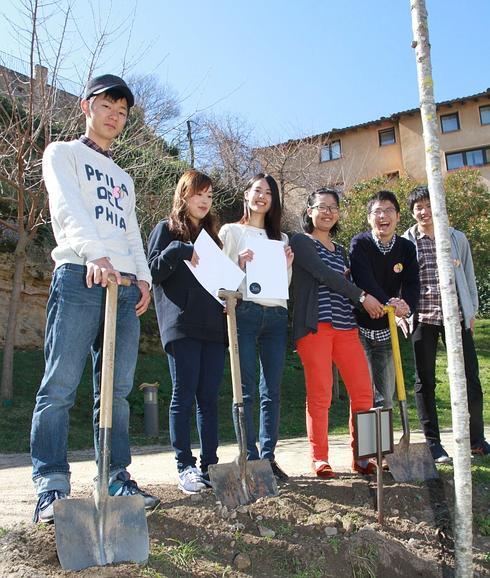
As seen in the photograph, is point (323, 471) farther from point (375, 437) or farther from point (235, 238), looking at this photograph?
point (235, 238)

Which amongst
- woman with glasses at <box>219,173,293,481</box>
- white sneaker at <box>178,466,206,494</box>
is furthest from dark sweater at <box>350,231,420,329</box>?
white sneaker at <box>178,466,206,494</box>

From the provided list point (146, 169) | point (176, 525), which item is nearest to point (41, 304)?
point (146, 169)

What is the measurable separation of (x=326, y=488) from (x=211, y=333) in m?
1.21

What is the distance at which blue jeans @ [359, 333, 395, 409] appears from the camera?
14.8ft

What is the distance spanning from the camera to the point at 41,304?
1264cm

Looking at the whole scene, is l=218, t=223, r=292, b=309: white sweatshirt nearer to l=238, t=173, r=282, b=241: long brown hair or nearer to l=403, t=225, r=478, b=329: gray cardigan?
l=238, t=173, r=282, b=241: long brown hair

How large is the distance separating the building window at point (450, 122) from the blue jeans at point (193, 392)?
29982 millimetres

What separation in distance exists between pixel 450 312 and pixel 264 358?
4.88 feet

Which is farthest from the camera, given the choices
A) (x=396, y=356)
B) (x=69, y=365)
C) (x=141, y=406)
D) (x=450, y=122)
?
(x=450, y=122)

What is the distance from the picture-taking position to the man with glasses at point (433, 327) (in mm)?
4645

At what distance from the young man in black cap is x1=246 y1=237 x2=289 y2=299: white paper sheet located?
0.86m

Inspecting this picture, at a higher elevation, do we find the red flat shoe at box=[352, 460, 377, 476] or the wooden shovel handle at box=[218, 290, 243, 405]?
the wooden shovel handle at box=[218, 290, 243, 405]

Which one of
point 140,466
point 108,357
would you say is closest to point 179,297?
point 108,357

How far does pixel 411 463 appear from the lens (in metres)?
3.90
